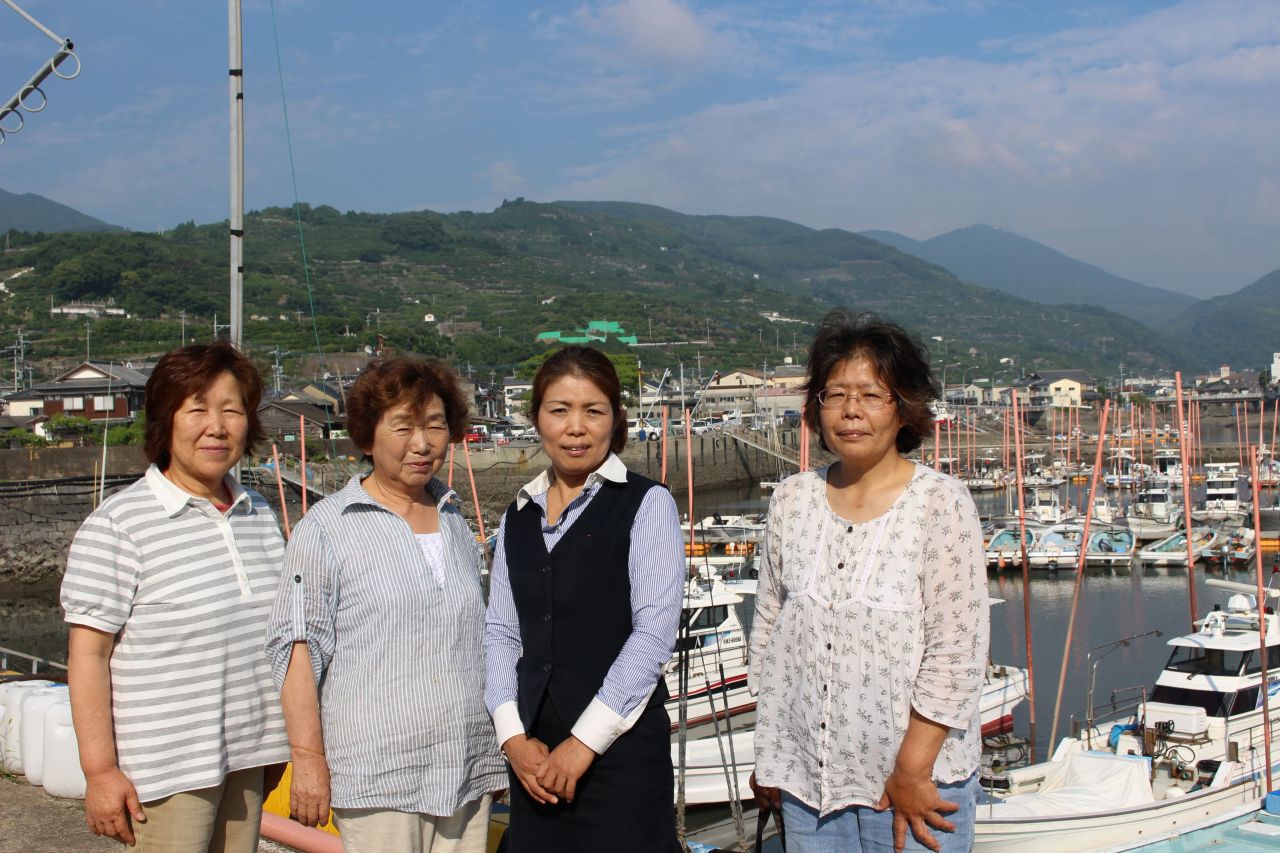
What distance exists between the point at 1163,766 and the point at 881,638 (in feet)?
26.2

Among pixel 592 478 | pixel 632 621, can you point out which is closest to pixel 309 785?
pixel 632 621

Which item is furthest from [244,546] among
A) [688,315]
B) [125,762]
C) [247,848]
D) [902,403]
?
[688,315]

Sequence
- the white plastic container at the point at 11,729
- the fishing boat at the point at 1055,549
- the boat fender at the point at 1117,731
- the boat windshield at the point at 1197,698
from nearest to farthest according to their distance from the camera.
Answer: the white plastic container at the point at 11,729 < the boat fender at the point at 1117,731 < the boat windshield at the point at 1197,698 < the fishing boat at the point at 1055,549

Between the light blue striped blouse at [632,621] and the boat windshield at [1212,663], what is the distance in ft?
31.9

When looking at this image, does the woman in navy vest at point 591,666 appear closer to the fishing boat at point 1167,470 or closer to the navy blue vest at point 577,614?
Result: the navy blue vest at point 577,614

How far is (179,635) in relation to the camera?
234 cm

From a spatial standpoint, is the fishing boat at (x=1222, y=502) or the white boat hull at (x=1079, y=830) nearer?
the white boat hull at (x=1079, y=830)

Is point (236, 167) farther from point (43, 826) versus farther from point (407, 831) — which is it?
point (407, 831)

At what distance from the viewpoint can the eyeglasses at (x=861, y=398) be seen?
2.25m

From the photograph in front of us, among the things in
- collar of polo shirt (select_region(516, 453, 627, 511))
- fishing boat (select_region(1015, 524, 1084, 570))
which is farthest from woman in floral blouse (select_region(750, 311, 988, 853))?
fishing boat (select_region(1015, 524, 1084, 570))

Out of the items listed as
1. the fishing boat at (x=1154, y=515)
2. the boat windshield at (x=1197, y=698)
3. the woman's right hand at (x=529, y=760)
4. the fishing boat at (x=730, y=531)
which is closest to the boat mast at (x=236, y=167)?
the woman's right hand at (x=529, y=760)

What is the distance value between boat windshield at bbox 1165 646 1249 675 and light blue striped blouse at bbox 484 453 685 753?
9.74 m

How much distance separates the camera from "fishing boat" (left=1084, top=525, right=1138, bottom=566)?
24.9m

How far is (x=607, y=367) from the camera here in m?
2.44
